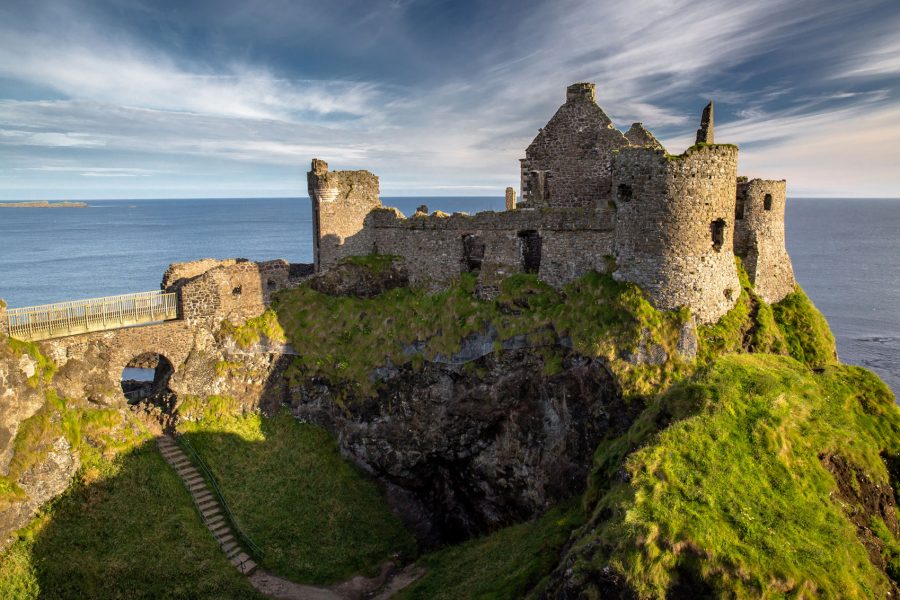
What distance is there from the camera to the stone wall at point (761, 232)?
2480 cm

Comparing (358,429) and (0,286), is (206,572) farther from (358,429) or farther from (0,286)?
(0,286)

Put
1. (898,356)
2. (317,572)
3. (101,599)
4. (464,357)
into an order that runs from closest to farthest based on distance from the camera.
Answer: (101,599)
(317,572)
(464,357)
(898,356)

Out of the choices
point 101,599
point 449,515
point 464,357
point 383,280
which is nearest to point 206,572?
point 101,599

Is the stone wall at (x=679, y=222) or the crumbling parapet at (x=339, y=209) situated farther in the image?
the crumbling parapet at (x=339, y=209)

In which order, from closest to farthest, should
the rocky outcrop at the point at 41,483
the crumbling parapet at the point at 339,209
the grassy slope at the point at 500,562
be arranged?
the grassy slope at the point at 500,562 → the rocky outcrop at the point at 41,483 → the crumbling parapet at the point at 339,209

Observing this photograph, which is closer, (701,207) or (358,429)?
(701,207)

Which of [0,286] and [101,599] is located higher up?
[0,286]

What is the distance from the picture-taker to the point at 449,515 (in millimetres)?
28203

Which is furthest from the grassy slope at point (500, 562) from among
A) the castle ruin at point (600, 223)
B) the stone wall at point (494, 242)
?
the stone wall at point (494, 242)

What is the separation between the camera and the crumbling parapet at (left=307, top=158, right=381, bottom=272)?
1277 inches

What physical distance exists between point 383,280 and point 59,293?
63250 mm

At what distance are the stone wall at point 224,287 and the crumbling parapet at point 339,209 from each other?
9.93 feet

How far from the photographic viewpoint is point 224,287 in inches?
1147

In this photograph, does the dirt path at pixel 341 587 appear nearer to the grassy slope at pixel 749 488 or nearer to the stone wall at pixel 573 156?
the grassy slope at pixel 749 488
